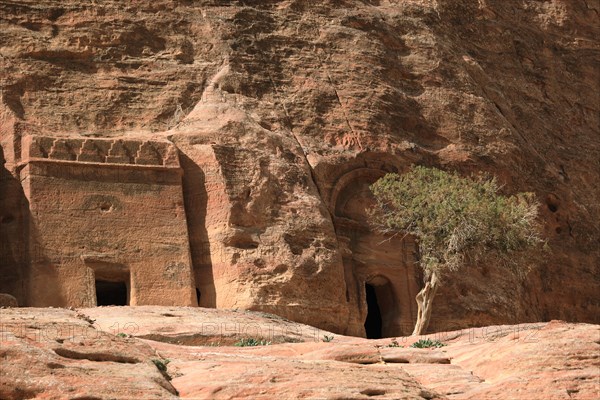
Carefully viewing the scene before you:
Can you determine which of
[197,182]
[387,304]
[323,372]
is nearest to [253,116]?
[197,182]

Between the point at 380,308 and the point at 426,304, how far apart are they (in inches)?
193

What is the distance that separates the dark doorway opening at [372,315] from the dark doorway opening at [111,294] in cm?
728

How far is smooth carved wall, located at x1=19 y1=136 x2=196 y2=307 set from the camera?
3294cm

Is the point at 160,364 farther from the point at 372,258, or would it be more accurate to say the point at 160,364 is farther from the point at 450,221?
the point at 372,258

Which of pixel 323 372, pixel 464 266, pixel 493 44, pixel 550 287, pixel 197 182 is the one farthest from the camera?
pixel 493 44

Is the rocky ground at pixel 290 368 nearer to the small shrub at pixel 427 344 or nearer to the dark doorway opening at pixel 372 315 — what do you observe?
the small shrub at pixel 427 344

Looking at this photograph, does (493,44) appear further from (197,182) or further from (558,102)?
(197,182)

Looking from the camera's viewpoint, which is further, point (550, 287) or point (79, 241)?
point (550, 287)

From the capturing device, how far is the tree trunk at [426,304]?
108ft

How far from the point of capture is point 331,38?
4044 centimetres

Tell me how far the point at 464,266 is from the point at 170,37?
10425 millimetres

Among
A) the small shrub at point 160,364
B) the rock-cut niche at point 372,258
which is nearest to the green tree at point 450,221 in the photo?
the rock-cut niche at point 372,258

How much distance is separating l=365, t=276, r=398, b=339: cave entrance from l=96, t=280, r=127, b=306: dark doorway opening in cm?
675

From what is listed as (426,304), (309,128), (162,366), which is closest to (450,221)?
(426,304)
